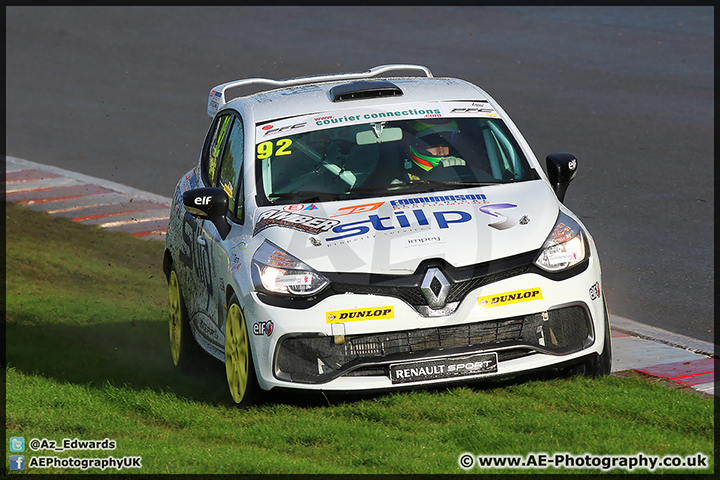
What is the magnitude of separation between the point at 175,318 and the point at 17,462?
2.75m

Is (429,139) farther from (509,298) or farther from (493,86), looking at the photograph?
(493,86)

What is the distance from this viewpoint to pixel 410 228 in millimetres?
6305

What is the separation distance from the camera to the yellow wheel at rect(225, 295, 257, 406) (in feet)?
21.0

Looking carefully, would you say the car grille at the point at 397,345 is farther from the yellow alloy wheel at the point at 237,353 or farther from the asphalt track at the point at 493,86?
the asphalt track at the point at 493,86

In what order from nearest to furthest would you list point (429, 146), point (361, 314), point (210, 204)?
point (361, 314) < point (210, 204) < point (429, 146)

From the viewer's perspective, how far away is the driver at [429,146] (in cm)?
720

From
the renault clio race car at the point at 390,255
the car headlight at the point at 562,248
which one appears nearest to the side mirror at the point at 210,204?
the renault clio race car at the point at 390,255

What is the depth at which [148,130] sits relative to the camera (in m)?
16.8

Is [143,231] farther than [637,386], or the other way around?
Result: [143,231]

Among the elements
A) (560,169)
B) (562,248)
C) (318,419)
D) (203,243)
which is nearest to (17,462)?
(318,419)

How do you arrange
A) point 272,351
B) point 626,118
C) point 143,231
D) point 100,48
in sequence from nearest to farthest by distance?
1. point 272,351
2. point 143,231
3. point 626,118
4. point 100,48
